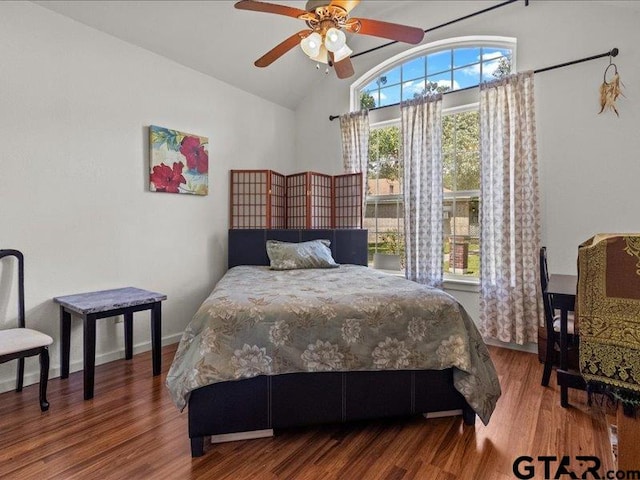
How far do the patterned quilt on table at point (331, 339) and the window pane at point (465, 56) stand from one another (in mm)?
2916

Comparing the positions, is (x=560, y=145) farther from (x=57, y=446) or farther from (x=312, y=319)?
(x=57, y=446)

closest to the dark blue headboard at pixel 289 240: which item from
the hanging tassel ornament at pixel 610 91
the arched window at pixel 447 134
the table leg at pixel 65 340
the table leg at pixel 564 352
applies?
the arched window at pixel 447 134

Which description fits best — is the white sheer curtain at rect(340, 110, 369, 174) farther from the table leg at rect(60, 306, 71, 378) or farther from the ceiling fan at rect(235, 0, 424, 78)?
the table leg at rect(60, 306, 71, 378)

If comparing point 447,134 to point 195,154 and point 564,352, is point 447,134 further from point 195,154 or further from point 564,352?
point 195,154

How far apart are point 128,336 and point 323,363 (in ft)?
6.99

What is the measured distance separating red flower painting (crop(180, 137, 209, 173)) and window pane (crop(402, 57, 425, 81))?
8.39 feet

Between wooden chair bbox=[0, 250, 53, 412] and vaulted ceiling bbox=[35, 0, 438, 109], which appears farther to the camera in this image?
vaulted ceiling bbox=[35, 0, 438, 109]

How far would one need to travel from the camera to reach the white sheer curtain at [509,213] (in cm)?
319

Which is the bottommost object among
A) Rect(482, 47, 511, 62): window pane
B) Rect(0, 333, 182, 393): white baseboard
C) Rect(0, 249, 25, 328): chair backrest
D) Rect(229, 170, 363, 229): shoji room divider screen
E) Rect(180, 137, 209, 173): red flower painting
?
Rect(0, 333, 182, 393): white baseboard

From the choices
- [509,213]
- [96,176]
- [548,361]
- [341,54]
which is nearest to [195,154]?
[96,176]

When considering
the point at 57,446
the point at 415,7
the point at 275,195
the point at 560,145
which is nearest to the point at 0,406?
the point at 57,446

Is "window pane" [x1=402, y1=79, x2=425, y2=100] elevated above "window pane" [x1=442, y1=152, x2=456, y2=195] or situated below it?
above

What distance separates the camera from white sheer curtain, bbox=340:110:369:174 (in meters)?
4.30

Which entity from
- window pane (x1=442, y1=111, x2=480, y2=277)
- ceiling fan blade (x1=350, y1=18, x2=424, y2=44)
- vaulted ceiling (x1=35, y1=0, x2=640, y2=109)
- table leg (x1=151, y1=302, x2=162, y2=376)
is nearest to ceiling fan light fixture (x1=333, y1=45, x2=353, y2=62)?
ceiling fan blade (x1=350, y1=18, x2=424, y2=44)
